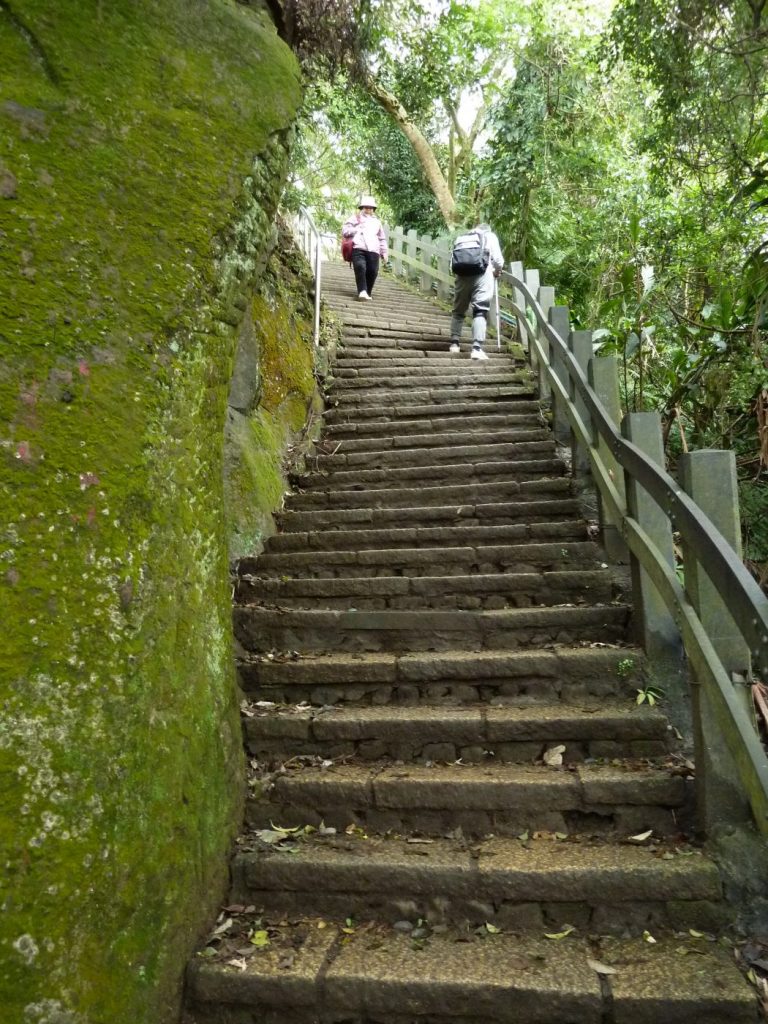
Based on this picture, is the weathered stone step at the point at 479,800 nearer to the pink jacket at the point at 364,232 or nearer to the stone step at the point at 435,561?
the stone step at the point at 435,561

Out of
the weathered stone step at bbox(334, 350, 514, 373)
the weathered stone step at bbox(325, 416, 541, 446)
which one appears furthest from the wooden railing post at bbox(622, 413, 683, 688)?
the weathered stone step at bbox(334, 350, 514, 373)

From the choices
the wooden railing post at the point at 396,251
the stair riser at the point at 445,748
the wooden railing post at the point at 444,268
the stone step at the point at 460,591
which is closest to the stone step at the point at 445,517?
the stone step at the point at 460,591

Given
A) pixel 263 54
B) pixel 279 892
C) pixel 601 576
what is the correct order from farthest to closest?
pixel 601 576 → pixel 263 54 → pixel 279 892

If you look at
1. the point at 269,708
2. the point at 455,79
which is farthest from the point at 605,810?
the point at 455,79

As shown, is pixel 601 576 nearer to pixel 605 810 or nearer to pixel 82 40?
pixel 605 810

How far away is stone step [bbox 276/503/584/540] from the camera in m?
4.33

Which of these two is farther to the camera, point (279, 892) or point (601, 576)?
point (601, 576)

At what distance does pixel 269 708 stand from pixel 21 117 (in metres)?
2.39

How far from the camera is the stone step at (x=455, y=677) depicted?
300 centimetres

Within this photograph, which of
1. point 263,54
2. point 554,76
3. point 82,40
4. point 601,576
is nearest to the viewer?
point 82,40

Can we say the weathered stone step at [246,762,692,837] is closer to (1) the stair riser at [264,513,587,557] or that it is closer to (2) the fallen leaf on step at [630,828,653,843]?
(2) the fallen leaf on step at [630,828,653,843]

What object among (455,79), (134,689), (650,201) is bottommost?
(134,689)

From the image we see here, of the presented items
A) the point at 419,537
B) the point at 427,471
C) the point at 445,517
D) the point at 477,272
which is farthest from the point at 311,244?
the point at 419,537

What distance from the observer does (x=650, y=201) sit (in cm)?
838
